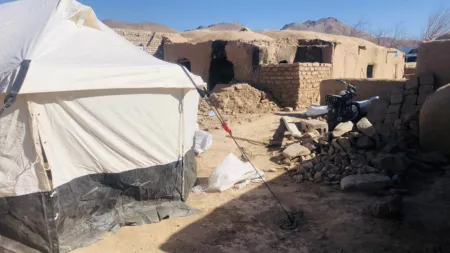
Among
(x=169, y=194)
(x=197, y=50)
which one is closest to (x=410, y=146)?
(x=169, y=194)

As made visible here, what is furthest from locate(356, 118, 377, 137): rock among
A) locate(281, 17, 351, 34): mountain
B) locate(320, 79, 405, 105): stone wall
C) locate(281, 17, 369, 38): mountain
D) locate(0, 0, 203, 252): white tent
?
locate(281, 17, 351, 34): mountain

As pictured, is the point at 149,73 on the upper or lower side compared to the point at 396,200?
upper

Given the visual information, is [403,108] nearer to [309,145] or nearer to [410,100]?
[410,100]

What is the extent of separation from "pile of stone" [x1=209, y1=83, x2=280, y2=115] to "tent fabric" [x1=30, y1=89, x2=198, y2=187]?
6514 millimetres

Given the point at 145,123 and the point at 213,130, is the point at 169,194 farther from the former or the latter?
the point at 213,130

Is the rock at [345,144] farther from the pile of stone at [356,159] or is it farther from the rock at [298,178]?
the rock at [298,178]

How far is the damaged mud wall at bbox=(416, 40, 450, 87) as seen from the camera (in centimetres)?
544

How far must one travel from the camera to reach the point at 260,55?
1145cm

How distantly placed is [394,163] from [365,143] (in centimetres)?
76

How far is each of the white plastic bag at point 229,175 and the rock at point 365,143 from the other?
1.75 meters

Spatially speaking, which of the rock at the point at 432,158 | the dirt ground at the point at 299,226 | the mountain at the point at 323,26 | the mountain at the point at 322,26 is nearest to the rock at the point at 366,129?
the rock at the point at 432,158

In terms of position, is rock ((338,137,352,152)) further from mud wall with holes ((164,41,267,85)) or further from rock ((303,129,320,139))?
mud wall with holes ((164,41,267,85))

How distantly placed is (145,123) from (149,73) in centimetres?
55

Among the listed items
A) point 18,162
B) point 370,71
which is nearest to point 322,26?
point 370,71
